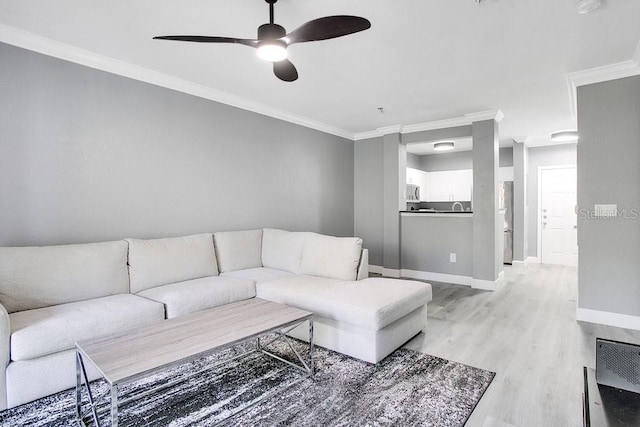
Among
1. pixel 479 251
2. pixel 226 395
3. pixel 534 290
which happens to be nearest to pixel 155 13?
pixel 226 395

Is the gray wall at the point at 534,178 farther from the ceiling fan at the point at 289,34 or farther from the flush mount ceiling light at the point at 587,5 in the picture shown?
the ceiling fan at the point at 289,34

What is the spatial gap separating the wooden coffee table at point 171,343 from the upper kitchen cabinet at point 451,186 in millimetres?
6536

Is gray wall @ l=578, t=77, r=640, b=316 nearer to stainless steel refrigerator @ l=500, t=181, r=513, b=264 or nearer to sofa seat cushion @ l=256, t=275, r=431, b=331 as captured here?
sofa seat cushion @ l=256, t=275, r=431, b=331

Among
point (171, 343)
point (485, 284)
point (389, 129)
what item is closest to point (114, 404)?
point (171, 343)

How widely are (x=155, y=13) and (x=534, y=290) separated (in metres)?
5.55

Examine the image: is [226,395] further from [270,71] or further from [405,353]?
[270,71]

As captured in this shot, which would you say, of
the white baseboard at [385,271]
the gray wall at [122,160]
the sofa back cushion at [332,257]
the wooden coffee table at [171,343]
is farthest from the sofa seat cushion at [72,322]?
the white baseboard at [385,271]

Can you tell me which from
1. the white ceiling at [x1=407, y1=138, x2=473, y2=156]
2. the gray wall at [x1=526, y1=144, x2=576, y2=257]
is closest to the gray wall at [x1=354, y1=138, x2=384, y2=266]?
the white ceiling at [x1=407, y1=138, x2=473, y2=156]

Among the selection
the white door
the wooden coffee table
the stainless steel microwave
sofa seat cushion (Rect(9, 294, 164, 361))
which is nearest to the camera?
the wooden coffee table

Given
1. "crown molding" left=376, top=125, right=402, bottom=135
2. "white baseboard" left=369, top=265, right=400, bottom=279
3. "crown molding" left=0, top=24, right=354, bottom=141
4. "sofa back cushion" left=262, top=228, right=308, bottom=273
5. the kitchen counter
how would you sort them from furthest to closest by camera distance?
"white baseboard" left=369, top=265, right=400, bottom=279 < "crown molding" left=376, top=125, right=402, bottom=135 < the kitchen counter < "sofa back cushion" left=262, top=228, right=308, bottom=273 < "crown molding" left=0, top=24, right=354, bottom=141

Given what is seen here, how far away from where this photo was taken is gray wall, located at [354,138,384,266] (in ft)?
19.6

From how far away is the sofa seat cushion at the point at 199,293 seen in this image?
2.66m

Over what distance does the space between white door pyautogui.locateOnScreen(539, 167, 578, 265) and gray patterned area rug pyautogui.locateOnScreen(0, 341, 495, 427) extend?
6014mm

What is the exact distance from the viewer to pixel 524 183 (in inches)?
271
